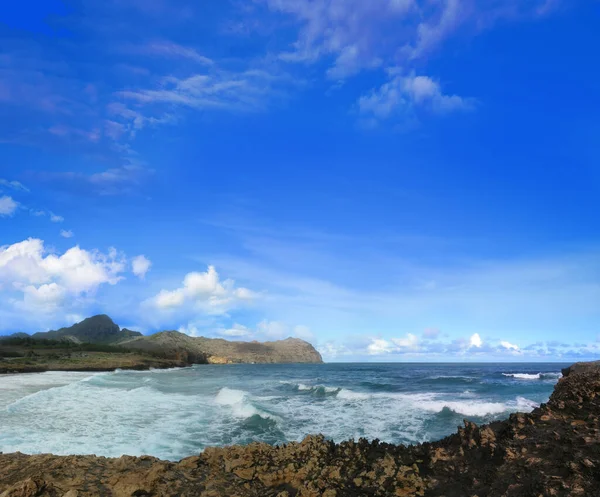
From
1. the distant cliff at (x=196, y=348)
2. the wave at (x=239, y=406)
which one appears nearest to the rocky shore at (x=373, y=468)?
the wave at (x=239, y=406)

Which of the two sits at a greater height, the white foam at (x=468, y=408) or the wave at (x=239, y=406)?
the wave at (x=239, y=406)

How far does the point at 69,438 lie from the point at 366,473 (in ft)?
33.0

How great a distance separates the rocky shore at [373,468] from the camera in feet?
13.6

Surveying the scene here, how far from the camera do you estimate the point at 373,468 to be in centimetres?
500

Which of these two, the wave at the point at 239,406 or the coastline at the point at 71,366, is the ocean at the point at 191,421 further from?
the coastline at the point at 71,366

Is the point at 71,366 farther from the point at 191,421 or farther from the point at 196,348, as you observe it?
the point at 196,348

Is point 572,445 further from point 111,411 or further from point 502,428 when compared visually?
point 111,411

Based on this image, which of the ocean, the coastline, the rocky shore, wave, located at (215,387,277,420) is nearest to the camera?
the rocky shore

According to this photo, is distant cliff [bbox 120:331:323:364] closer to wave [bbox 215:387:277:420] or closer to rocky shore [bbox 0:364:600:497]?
wave [bbox 215:387:277:420]

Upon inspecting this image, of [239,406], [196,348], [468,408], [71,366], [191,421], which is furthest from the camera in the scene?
[196,348]

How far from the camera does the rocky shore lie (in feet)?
13.6

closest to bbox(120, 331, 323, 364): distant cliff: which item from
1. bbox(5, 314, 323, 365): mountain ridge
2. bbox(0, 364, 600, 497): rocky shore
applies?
bbox(5, 314, 323, 365): mountain ridge

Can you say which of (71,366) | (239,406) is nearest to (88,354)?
(71,366)

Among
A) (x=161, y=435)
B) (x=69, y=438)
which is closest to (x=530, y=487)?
(x=161, y=435)
